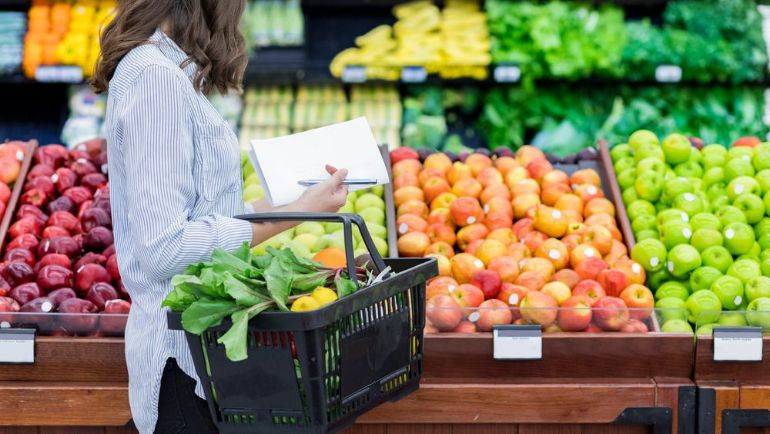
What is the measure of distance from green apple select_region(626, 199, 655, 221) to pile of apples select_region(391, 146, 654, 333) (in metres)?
0.06

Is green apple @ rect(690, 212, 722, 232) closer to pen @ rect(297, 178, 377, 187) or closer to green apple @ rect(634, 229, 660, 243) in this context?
green apple @ rect(634, 229, 660, 243)

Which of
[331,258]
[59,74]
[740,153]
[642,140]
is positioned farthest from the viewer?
[59,74]

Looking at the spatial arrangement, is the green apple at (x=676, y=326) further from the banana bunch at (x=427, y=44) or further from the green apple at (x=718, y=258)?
the banana bunch at (x=427, y=44)

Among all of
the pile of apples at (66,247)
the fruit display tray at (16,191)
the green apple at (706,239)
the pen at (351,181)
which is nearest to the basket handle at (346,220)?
the pen at (351,181)

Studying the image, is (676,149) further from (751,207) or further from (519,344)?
(519,344)

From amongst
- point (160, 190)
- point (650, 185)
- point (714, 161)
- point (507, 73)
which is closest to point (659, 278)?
point (650, 185)

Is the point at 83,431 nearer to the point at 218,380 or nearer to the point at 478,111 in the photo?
the point at 218,380

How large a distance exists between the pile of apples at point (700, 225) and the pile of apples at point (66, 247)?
1.44 metres

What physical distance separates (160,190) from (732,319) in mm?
1458

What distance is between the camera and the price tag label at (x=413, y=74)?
5203 millimetres

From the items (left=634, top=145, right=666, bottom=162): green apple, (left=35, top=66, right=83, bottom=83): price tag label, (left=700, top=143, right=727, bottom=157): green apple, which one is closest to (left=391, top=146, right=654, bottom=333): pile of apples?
(left=634, top=145, right=666, bottom=162): green apple

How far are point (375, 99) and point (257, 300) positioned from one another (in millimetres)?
3952

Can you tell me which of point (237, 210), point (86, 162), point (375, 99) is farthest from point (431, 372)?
point (375, 99)

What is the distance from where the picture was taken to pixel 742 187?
319 centimetres
